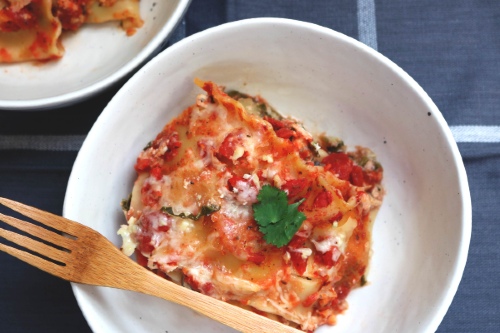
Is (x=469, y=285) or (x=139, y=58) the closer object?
(x=139, y=58)

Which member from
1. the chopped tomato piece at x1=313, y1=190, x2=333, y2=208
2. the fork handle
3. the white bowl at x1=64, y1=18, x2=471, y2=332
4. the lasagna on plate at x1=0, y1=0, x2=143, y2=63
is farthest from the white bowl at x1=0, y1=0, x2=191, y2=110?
the chopped tomato piece at x1=313, y1=190, x2=333, y2=208

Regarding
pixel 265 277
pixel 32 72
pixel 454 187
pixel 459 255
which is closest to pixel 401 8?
pixel 454 187

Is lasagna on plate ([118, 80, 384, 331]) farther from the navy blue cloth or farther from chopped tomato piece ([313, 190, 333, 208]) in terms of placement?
the navy blue cloth

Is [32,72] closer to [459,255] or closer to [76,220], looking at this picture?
[76,220]

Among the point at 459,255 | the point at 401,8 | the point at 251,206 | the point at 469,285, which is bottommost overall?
the point at 469,285

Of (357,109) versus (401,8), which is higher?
(401,8)

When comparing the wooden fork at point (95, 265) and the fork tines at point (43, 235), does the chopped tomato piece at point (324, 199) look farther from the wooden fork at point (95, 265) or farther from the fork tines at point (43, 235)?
the fork tines at point (43, 235)
